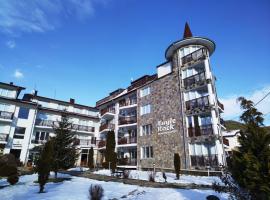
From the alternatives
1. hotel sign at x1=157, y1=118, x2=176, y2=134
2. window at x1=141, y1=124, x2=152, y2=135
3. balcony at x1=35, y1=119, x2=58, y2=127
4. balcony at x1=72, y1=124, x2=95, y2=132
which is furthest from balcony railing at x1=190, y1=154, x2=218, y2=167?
balcony at x1=35, y1=119, x2=58, y2=127

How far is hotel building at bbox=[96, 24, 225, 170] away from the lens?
24750 mm

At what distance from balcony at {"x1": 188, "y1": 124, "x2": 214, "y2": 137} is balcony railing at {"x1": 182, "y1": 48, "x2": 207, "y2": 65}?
983 cm

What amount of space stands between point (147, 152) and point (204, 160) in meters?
10.7

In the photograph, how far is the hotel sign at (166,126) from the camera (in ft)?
94.5

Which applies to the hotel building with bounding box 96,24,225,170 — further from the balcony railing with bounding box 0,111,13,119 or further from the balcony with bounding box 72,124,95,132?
the balcony railing with bounding box 0,111,13,119

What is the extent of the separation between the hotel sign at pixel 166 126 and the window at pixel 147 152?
3475 mm

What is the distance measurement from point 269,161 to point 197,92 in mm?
21278

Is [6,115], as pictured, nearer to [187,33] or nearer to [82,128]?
[82,128]

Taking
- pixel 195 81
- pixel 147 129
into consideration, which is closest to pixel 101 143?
pixel 147 129

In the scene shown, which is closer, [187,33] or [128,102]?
[187,33]

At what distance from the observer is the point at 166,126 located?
29703mm

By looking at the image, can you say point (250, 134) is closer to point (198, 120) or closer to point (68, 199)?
point (68, 199)

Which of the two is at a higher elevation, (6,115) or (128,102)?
(128,102)

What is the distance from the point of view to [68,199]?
39.7 ft
